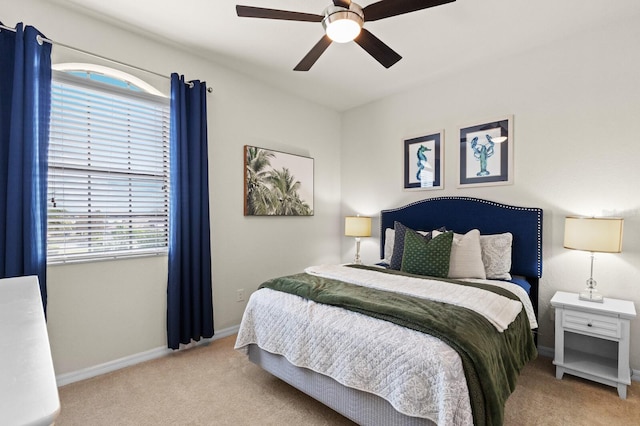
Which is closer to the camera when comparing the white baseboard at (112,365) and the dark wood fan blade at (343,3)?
the dark wood fan blade at (343,3)

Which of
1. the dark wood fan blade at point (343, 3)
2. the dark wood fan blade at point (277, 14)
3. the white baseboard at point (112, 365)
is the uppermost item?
the dark wood fan blade at point (343, 3)

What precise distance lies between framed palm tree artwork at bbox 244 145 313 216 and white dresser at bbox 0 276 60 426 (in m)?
2.49

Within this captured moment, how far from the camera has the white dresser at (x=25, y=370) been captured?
1.56 ft

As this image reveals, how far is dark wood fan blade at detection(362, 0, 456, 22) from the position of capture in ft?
5.74

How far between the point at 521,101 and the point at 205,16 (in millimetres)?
2843

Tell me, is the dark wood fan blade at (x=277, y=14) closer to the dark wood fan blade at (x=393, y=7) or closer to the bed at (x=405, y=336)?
the dark wood fan blade at (x=393, y=7)

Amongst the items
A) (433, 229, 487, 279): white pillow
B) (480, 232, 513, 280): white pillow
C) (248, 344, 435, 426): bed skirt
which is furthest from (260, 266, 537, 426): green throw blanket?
(480, 232, 513, 280): white pillow

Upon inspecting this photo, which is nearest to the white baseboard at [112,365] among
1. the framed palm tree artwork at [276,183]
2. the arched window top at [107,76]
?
the framed palm tree artwork at [276,183]

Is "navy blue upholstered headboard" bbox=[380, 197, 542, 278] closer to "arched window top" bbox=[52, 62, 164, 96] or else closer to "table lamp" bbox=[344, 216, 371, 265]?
"table lamp" bbox=[344, 216, 371, 265]

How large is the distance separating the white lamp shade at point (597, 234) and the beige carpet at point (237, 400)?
1.00m

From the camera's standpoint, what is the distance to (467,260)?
2.77 m

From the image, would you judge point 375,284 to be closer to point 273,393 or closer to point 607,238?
point 273,393

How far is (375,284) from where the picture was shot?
2.36 meters

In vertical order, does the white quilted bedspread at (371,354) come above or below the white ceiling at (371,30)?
below
